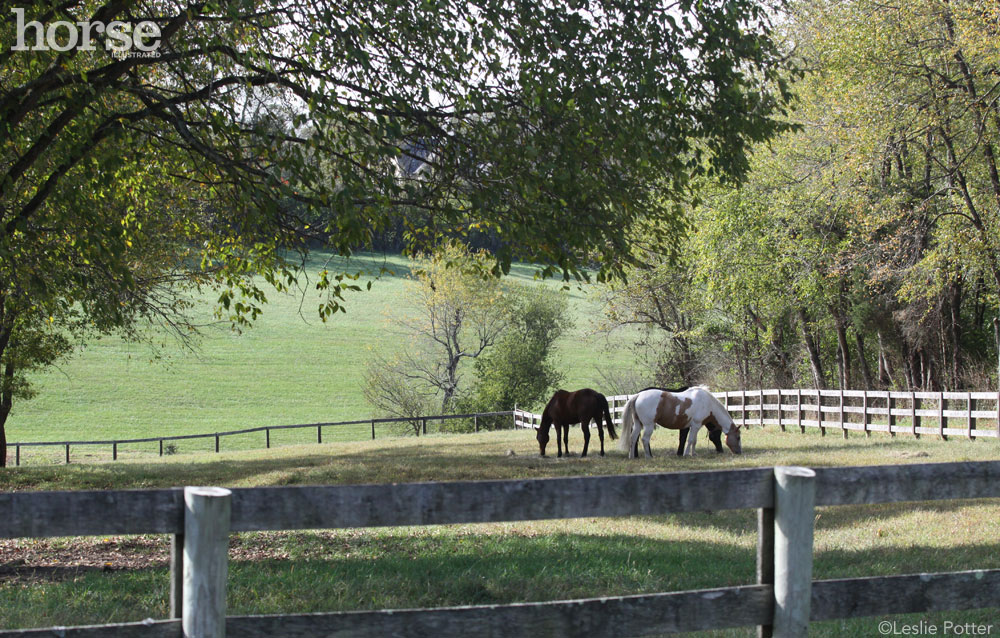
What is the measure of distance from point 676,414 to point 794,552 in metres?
13.5

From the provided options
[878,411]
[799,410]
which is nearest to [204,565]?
[878,411]

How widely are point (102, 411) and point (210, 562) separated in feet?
Result: 168

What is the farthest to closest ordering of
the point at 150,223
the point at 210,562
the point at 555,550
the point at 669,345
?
the point at 669,345, the point at 150,223, the point at 555,550, the point at 210,562

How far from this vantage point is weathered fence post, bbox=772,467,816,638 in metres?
3.91

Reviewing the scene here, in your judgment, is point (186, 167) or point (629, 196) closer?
point (629, 196)

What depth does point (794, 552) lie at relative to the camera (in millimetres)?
3910

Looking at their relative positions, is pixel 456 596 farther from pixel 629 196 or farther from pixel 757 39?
pixel 757 39

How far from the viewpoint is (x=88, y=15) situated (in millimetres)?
10602

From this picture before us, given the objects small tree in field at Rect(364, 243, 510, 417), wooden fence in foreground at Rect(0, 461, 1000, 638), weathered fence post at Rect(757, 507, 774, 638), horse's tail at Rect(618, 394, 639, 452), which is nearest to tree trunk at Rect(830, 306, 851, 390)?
horse's tail at Rect(618, 394, 639, 452)

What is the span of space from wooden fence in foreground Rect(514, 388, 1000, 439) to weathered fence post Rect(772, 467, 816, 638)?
1725 cm

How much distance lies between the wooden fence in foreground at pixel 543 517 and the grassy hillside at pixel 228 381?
117ft

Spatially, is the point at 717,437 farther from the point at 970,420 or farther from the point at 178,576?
the point at 178,576

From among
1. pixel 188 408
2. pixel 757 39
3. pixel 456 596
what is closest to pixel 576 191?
pixel 757 39

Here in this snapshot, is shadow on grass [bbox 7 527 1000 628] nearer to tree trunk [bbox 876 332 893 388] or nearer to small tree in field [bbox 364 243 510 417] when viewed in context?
tree trunk [bbox 876 332 893 388]
